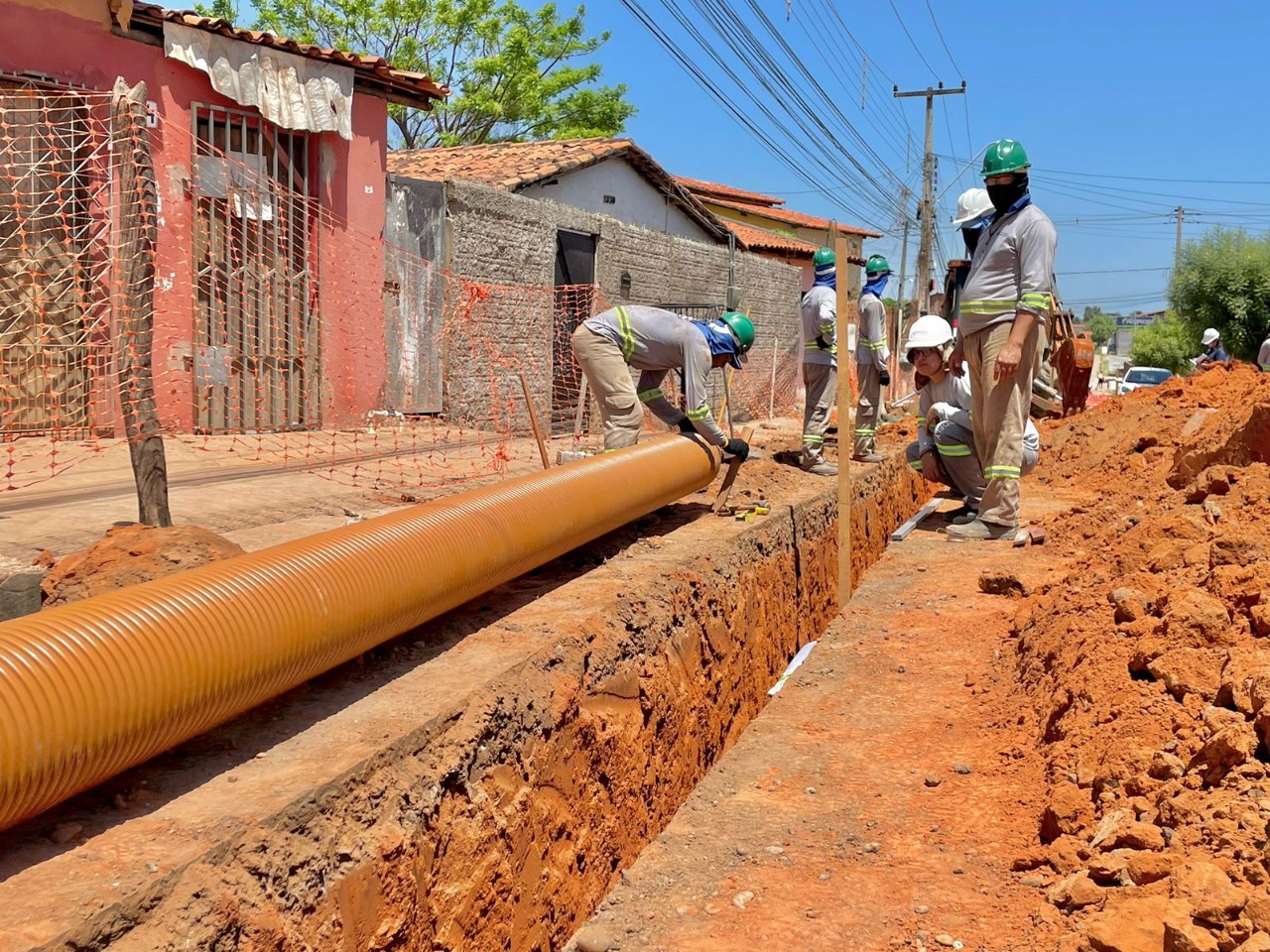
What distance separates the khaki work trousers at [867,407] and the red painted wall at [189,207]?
15.3 feet

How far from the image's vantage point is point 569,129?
28.1 m

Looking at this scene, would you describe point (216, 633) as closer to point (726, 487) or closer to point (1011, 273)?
point (726, 487)

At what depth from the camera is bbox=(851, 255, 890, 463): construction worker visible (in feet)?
27.7

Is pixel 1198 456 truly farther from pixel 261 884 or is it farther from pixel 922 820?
pixel 261 884

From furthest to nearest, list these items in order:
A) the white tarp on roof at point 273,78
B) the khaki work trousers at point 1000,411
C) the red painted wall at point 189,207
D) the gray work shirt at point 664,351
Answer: the white tarp on roof at point 273,78 → the red painted wall at point 189,207 → the gray work shirt at point 664,351 → the khaki work trousers at point 1000,411

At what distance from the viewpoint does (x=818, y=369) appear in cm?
858

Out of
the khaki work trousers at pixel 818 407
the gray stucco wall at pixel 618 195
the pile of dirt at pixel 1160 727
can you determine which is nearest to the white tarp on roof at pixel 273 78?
the gray stucco wall at pixel 618 195

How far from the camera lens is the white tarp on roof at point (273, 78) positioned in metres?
8.66

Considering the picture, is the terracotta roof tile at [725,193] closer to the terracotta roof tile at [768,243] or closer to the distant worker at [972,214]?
the terracotta roof tile at [768,243]

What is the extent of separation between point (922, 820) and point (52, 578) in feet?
9.64

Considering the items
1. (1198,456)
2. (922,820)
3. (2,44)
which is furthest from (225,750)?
(2,44)

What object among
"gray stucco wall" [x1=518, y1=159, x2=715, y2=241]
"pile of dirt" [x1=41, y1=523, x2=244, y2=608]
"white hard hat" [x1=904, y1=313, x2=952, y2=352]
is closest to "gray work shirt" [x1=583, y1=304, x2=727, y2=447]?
"white hard hat" [x1=904, y1=313, x2=952, y2=352]

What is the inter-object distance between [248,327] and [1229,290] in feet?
98.3

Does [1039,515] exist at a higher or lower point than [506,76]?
lower
